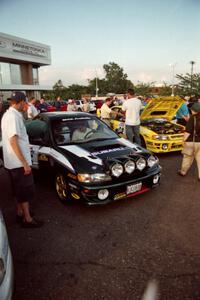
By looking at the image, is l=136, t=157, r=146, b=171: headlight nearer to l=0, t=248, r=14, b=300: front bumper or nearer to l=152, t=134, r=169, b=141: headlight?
l=0, t=248, r=14, b=300: front bumper

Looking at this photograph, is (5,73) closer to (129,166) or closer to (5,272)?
(129,166)

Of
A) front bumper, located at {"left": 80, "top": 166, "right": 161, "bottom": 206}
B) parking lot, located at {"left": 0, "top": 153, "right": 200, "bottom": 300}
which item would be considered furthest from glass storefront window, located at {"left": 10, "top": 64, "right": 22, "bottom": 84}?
front bumper, located at {"left": 80, "top": 166, "right": 161, "bottom": 206}

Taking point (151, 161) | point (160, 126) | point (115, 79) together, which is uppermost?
point (115, 79)

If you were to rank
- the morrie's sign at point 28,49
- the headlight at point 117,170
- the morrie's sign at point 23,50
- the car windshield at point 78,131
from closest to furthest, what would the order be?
the headlight at point 117,170 → the car windshield at point 78,131 → the morrie's sign at point 23,50 → the morrie's sign at point 28,49

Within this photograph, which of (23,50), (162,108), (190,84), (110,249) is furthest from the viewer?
(23,50)

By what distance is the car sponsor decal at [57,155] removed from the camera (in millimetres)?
3427

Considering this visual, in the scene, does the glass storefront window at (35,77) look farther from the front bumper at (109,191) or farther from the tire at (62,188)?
the front bumper at (109,191)

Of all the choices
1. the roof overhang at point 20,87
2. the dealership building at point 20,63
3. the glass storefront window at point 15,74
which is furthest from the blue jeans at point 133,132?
the glass storefront window at point 15,74

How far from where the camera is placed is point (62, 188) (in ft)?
12.1

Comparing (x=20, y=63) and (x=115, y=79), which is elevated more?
(x=115, y=79)

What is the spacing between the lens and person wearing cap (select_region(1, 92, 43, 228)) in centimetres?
275

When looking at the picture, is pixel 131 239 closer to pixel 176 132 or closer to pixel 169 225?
pixel 169 225

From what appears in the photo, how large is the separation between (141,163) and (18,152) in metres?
1.89

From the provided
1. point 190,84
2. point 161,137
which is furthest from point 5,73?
point 161,137
